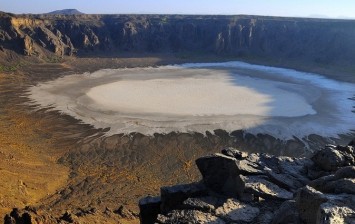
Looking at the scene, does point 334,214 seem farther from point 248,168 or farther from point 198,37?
point 198,37

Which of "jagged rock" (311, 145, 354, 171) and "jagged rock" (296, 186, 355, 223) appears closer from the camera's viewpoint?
"jagged rock" (296, 186, 355, 223)

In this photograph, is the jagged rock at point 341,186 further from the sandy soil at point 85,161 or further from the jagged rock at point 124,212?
the jagged rock at point 124,212

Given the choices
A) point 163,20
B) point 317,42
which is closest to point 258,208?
point 317,42

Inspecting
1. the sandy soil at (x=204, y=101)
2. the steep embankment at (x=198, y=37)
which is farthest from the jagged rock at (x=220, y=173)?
the steep embankment at (x=198, y=37)

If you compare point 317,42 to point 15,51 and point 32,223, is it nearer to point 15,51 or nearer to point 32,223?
point 15,51

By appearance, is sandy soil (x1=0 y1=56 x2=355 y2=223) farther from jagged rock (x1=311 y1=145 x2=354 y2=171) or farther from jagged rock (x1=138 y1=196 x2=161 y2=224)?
jagged rock (x1=311 y1=145 x2=354 y2=171)

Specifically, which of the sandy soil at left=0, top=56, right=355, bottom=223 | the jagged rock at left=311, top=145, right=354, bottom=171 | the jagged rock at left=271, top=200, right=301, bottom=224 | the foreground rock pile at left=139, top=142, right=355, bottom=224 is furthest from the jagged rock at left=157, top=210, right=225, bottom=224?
the sandy soil at left=0, top=56, right=355, bottom=223

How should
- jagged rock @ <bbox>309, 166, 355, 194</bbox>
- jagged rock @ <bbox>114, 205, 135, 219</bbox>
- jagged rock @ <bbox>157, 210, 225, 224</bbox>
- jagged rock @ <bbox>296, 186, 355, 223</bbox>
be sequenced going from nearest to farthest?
jagged rock @ <bbox>296, 186, 355, 223</bbox> → jagged rock @ <bbox>309, 166, 355, 194</bbox> → jagged rock @ <bbox>157, 210, 225, 224</bbox> → jagged rock @ <bbox>114, 205, 135, 219</bbox>
